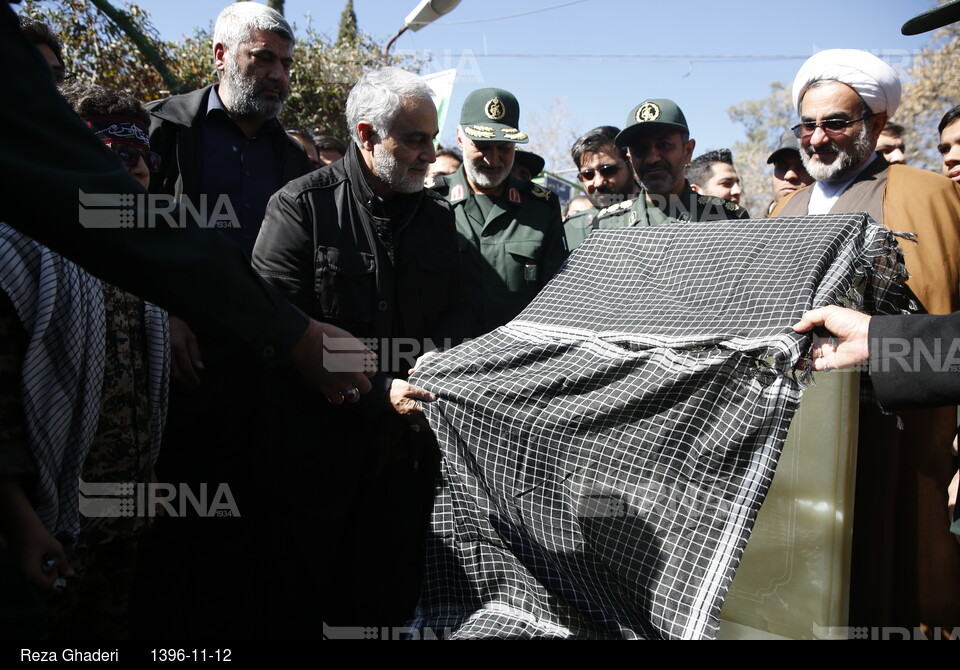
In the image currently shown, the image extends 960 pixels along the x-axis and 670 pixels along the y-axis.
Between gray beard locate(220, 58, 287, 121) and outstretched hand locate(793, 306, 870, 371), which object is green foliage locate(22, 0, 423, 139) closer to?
gray beard locate(220, 58, 287, 121)

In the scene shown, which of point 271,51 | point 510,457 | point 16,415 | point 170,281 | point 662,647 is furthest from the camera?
point 271,51

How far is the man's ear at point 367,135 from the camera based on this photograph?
117 inches

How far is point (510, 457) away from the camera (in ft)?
7.13

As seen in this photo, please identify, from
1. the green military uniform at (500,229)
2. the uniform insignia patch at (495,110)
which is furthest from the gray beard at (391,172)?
the uniform insignia patch at (495,110)

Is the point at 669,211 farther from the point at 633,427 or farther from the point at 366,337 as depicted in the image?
the point at 633,427

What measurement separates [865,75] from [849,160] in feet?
1.14

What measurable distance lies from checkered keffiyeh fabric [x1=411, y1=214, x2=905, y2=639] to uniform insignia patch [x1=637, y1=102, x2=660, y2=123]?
1.85 metres

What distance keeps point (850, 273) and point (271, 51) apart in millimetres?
2843

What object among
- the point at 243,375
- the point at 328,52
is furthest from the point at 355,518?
the point at 328,52

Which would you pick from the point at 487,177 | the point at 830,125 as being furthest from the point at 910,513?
the point at 487,177

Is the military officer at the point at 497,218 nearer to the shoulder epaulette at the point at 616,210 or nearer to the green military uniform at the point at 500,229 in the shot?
the green military uniform at the point at 500,229

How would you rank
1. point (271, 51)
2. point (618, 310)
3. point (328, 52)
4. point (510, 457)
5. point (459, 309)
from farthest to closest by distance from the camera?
point (328, 52), point (271, 51), point (459, 309), point (618, 310), point (510, 457)

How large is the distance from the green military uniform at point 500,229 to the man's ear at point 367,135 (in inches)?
27.1

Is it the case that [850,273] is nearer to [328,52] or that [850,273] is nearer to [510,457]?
[510,457]
